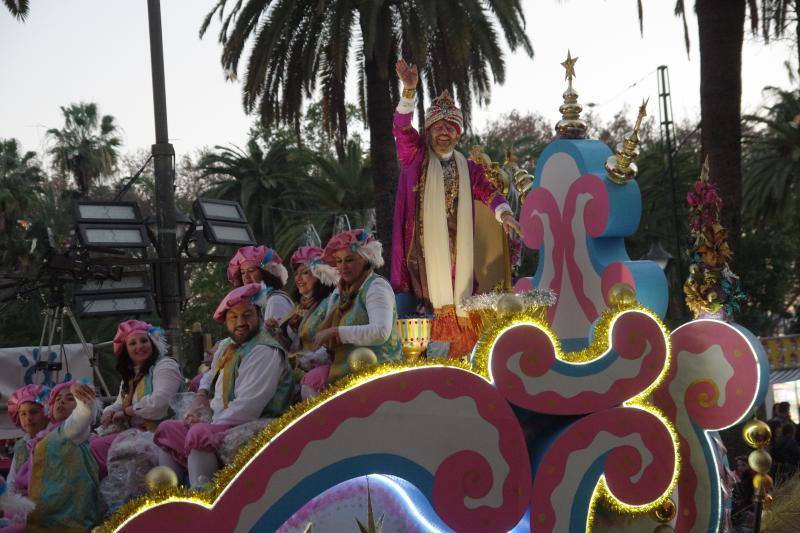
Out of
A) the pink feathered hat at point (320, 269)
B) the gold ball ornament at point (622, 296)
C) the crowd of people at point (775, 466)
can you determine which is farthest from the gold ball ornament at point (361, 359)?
the crowd of people at point (775, 466)

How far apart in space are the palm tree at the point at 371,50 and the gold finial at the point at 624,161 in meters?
8.15

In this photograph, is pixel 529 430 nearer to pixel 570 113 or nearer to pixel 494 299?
pixel 494 299

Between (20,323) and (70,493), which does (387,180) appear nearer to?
(70,493)

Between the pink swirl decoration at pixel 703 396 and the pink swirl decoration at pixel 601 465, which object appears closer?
the pink swirl decoration at pixel 601 465

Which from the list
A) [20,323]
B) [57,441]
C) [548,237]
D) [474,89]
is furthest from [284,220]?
[57,441]

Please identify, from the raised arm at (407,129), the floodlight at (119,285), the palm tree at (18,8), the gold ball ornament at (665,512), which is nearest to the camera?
the gold ball ornament at (665,512)

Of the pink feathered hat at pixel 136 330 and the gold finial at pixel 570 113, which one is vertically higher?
the gold finial at pixel 570 113

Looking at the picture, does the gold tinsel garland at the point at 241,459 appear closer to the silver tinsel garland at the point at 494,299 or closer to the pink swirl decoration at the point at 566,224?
the silver tinsel garland at the point at 494,299

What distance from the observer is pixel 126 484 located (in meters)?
5.35

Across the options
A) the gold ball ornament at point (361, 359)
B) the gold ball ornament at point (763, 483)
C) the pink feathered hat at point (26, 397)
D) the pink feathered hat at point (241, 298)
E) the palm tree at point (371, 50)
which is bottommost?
the gold ball ornament at point (763, 483)

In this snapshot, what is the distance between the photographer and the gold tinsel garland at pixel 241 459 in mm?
4359

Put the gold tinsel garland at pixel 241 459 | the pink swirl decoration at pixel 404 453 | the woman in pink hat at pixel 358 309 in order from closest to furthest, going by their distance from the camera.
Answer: the gold tinsel garland at pixel 241 459 < the pink swirl decoration at pixel 404 453 < the woman in pink hat at pixel 358 309

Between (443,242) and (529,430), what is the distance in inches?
77.6

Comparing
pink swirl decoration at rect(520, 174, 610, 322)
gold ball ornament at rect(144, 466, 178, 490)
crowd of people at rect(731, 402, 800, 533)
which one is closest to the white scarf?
pink swirl decoration at rect(520, 174, 610, 322)
